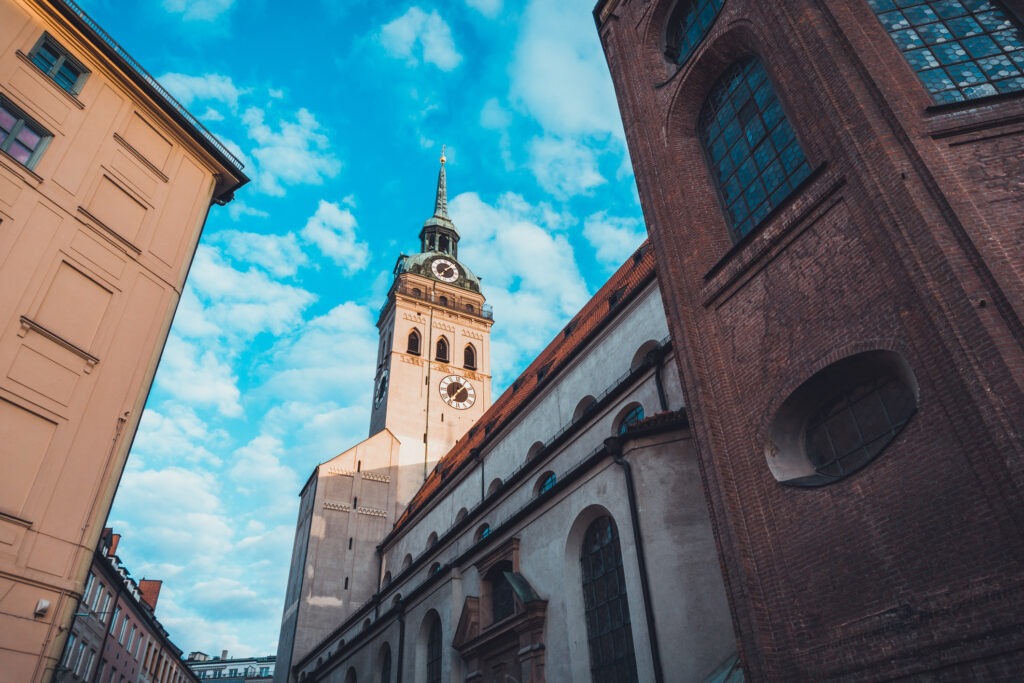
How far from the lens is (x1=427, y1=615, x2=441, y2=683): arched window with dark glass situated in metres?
17.7

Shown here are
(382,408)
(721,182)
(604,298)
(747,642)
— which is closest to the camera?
(747,642)

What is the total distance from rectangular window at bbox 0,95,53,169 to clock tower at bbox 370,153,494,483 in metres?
26.5

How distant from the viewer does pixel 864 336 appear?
290 inches

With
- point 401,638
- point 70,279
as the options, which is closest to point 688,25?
point 70,279

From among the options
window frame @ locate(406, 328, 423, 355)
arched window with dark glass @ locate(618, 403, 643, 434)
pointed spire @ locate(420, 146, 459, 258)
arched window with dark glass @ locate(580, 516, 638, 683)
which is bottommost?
arched window with dark glass @ locate(580, 516, 638, 683)

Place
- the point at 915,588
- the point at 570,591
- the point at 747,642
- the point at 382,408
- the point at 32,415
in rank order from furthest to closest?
the point at 382,408 < the point at 570,591 < the point at 32,415 < the point at 747,642 < the point at 915,588

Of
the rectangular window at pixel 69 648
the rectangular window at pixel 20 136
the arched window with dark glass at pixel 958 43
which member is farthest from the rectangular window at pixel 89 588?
the arched window with dark glass at pixel 958 43

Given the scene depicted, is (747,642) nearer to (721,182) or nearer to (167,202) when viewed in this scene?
(721,182)

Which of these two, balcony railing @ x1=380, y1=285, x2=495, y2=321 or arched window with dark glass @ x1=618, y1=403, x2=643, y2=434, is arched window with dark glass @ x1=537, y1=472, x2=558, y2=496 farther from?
balcony railing @ x1=380, y1=285, x2=495, y2=321

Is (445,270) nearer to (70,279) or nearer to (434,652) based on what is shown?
(434,652)

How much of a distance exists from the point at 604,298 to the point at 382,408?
20.7 meters

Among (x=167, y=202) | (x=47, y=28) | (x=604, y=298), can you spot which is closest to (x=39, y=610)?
(x=167, y=202)

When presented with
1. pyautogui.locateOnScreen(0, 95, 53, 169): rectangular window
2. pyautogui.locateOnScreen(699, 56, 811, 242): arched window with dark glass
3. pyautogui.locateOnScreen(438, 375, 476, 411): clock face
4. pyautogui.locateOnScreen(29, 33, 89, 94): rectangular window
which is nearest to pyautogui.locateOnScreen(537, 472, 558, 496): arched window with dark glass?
pyautogui.locateOnScreen(699, 56, 811, 242): arched window with dark glass

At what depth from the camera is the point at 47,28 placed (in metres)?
12.0
